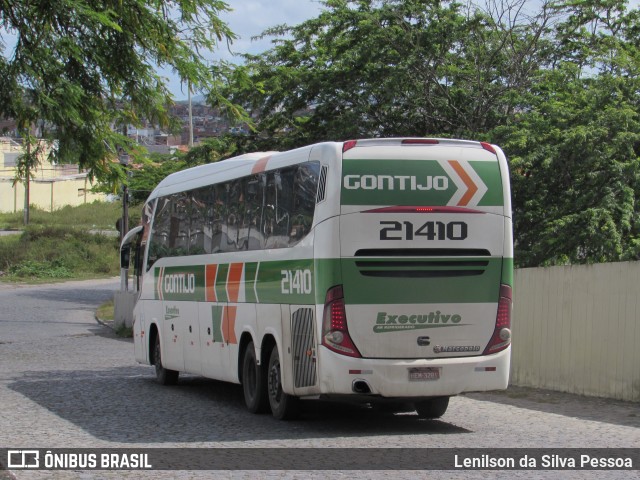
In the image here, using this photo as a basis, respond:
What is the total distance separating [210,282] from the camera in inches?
610

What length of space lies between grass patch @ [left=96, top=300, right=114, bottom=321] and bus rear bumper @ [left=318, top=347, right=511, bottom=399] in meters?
25.9

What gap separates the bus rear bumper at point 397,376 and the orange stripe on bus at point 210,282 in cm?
395

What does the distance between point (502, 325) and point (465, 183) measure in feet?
5.35

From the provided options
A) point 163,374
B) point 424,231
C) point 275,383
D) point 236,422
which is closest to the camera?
point 424,231

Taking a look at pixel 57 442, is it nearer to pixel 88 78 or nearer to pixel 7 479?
pixel 7 479

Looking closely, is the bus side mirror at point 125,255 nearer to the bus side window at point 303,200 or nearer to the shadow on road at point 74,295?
the bus side window at point 303,200

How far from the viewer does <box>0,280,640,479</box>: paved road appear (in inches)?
427

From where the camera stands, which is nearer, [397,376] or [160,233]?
[397,376]

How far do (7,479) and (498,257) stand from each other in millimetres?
5870

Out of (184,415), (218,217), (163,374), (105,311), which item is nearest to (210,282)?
(218,217)

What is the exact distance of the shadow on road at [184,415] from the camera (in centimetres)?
1176

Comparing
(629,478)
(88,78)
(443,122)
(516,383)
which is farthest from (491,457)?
(443,122)

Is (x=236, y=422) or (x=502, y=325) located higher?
(x=502, y=325)

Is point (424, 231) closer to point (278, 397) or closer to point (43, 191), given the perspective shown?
point (278, 397)
